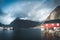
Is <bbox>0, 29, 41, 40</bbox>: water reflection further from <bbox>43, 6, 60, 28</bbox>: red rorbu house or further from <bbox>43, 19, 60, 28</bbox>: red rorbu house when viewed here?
<bbox>43, 6, 60, 28</bbox>: red rorbu house

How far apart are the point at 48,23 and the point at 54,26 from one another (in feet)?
3.07

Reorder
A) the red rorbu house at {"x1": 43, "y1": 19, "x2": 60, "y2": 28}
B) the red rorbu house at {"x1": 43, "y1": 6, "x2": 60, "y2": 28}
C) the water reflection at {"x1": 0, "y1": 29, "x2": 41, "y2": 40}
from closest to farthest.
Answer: the water reflection at {"x1": 0, "y1": 29, "x2": 41, "y2": 40}, the red rorbu house at {"x1": 43, "y1": 6, "x2": 60, "y2": 28}, the red rorbu house at {"x1": 43, "y1": 19, "x2": 60, "y2": 28}

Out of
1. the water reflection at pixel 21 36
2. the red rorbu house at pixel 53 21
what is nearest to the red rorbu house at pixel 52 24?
the red rorbu house at pixel 53 21

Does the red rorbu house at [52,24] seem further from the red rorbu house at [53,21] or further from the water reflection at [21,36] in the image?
the water reflection at [21,36]

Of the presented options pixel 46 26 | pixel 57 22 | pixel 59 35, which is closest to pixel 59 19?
pixel 57 22

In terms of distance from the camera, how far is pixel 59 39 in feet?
43.4

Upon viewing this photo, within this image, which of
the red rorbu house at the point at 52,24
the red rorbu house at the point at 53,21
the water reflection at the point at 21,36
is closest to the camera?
the water reflection at the point at 21,36

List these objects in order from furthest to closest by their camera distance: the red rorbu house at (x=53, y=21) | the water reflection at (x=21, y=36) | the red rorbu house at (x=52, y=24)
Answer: the red rorbu house at (x=52, y=24)
the red rorbu house at (x=53, y=21)
the water reflection at (x=21, y=36)

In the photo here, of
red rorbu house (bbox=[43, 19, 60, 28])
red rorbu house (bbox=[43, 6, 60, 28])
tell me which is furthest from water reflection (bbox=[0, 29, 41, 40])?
red rorbu house (bbox=[43, 6, 60, 28])

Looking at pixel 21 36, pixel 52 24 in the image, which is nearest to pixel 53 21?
pixel 52 24

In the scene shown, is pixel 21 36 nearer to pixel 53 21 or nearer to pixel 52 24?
pixel 52 24

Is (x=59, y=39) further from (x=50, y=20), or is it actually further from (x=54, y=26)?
(x=50, y=20)

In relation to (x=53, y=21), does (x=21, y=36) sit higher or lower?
lower

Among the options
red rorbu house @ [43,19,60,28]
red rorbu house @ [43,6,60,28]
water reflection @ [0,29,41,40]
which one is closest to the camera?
water reflection @ [0,29,41,40]
